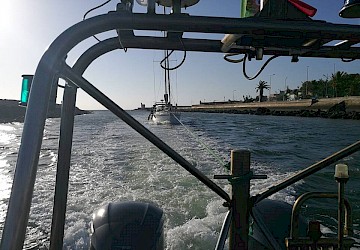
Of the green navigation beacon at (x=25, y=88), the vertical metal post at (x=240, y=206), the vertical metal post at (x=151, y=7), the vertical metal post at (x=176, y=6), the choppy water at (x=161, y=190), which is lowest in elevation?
the choppy water at (x=161, y=190)

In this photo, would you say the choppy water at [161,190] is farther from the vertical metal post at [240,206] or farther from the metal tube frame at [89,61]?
the metal tube frame at [89,61]

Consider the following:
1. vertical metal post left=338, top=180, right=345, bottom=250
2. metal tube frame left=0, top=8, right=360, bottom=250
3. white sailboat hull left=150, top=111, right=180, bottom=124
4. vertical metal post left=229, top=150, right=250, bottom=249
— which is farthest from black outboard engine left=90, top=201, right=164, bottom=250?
white sailboat hull left=150, top=111, right=180, bottom=124

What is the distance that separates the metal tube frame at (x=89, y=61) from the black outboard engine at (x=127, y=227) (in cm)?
74

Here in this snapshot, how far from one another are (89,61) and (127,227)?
47.0 inches

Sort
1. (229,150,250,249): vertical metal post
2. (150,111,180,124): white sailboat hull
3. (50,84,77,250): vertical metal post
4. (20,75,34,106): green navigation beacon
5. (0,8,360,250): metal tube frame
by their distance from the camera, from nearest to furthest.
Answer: (0,8,360,250): metal tube frame < (20,75,34,106): green navigation beacon < (50,84,77,250): vertical metal post < (229,150,250,249): vertical metal post < (150,111,180,124): white sailboat hull

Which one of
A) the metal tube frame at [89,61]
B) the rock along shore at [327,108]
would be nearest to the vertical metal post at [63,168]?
the metal tube frame at [89,61]

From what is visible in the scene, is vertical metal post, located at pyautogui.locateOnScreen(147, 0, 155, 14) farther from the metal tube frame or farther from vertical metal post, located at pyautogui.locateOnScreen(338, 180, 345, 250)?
vertical metal post, located at pyautogui.locateOnScreen(338, 180, 345, 250)

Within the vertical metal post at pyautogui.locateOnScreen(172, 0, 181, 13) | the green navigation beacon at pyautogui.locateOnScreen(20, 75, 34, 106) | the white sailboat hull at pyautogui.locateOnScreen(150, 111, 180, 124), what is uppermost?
the vertical metal post at pyautogui.locateOnScreen(172, 0, 181, 13)

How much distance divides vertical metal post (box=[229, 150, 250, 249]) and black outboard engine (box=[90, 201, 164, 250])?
634 mm

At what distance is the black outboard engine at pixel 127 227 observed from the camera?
2.04 metres

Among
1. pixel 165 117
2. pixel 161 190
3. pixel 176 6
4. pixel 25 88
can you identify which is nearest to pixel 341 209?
pixel 176 6

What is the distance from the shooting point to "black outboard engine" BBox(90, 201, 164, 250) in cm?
204

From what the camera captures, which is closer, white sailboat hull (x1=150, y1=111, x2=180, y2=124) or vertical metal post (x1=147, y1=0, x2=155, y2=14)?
vertical metal post (x1=147, y1=0, x2=155, y2=14)

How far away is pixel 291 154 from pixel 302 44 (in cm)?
1371
